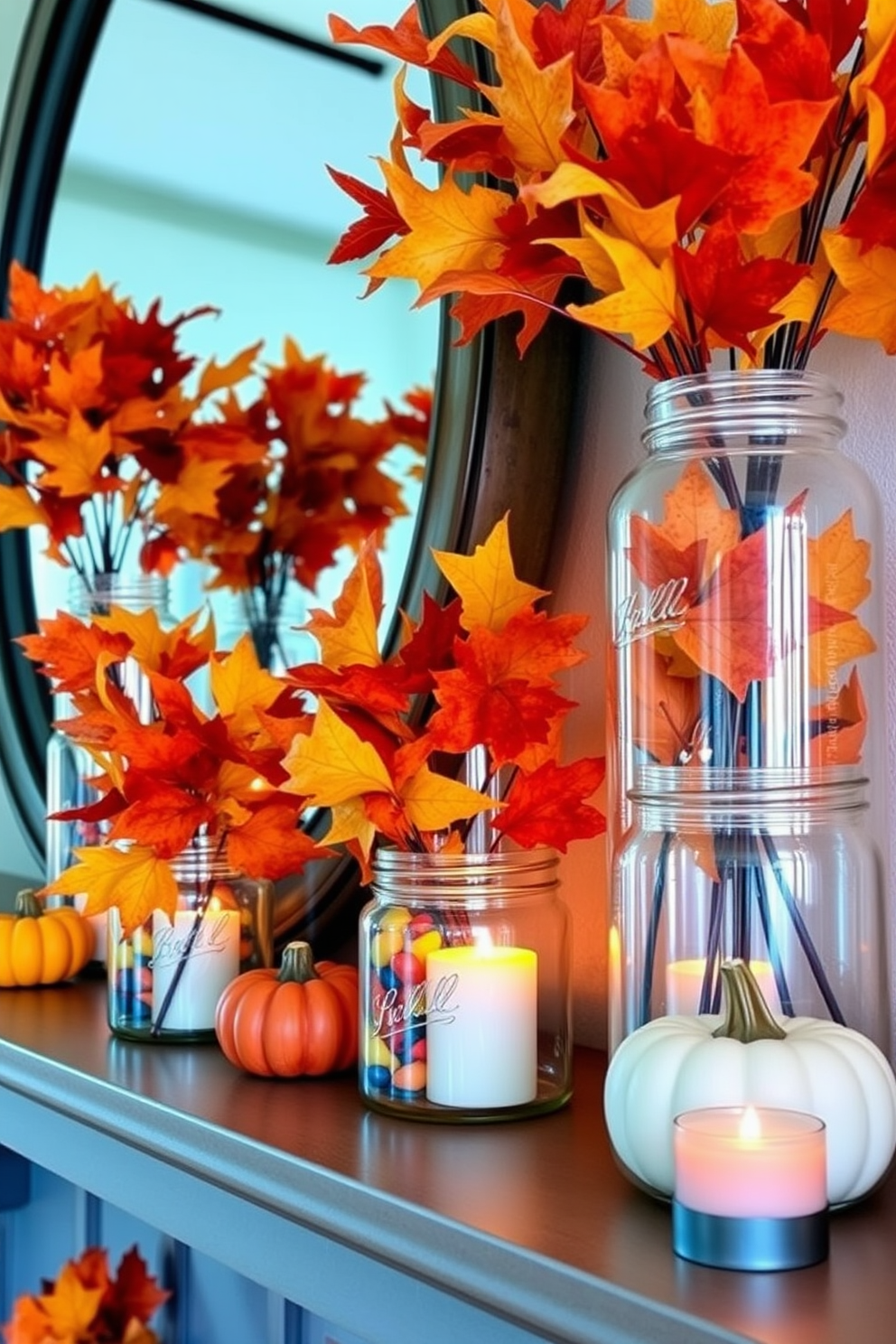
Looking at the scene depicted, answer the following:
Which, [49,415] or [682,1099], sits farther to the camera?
[49,415]

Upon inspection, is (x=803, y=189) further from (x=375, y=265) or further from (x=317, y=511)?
(x=317, y=511)

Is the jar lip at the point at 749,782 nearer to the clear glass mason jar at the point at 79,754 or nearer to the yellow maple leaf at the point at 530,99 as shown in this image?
the yellow maple leaf at the point at 530,99

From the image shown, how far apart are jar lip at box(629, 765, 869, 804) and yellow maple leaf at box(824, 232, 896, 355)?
0.15 meters

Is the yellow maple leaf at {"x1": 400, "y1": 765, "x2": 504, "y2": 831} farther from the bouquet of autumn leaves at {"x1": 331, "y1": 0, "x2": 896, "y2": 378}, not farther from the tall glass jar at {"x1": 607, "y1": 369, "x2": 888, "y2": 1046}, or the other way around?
the bouquet of autumn leaves at {"x1": 331, "y1": 0, "x2": 896, "y2": 378}

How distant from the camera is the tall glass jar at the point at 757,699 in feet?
1.60

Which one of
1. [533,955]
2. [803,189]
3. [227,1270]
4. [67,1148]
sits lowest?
[227,1270]

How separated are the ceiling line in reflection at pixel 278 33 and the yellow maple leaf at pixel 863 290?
0.54 meters

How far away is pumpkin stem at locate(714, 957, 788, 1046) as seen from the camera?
17.3 inches

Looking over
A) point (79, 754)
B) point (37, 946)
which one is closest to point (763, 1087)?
point (37, 946)

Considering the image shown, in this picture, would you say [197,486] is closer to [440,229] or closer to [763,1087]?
[440,229]

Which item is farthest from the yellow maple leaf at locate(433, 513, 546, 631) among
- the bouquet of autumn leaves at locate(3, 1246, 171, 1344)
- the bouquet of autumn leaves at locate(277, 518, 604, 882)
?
the bouquet of autumn leaves at locate(3, 1246, 171, 1344)

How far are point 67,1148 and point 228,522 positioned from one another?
533 millimetres

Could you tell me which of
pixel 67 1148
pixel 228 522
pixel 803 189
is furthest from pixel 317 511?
pixel 803 189

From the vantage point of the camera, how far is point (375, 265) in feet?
1.68
